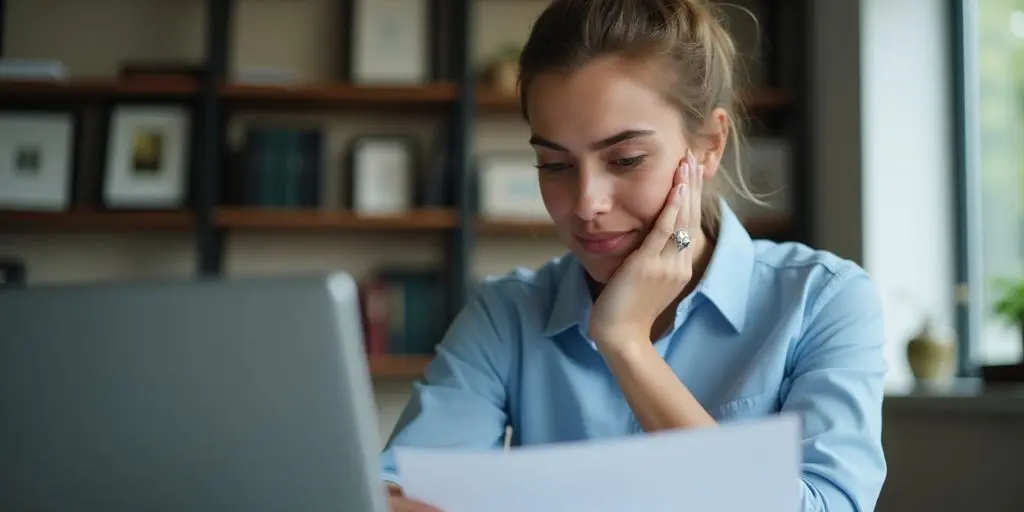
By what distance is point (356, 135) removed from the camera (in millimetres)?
3402

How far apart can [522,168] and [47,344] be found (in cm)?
274

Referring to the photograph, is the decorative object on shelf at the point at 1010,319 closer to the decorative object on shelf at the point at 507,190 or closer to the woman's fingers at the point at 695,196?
the decorative object on shelf at the point at 507,190

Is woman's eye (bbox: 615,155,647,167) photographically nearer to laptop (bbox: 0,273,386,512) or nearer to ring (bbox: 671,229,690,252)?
ring (bbox: 671,229,690,252)

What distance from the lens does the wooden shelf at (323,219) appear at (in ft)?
10.3

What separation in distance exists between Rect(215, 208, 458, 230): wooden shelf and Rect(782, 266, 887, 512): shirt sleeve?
2.06m

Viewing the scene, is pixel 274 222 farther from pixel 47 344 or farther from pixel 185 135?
pixel 47 344

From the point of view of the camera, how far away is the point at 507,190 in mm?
3248

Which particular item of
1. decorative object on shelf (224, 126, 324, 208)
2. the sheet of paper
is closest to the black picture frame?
decorative object on shelf (224, 126, 324, 208)

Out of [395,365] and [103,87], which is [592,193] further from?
[103,87]

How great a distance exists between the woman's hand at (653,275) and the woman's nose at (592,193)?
0.23ft

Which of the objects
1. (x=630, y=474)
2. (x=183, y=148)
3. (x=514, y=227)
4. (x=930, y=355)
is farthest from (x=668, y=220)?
(x=183, y=148)

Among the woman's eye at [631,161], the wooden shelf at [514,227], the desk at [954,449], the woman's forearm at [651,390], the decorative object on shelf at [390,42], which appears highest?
the decorative object on shelf at [390,42]

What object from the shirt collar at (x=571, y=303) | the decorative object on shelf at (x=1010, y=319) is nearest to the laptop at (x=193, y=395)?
the shirt collar at (x=571, y=303)

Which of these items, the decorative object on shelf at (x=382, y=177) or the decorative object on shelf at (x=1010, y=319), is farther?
the decorative object on shelf at (x=382, y=177)
